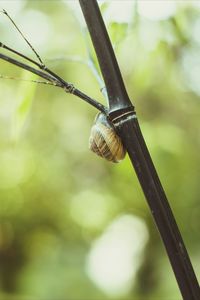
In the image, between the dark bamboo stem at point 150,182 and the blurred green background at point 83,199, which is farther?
the blurred green background at point 83,199

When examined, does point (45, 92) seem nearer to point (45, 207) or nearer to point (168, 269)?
point (45, 207)

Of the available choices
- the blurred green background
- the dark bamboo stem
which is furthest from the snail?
the blurred green background

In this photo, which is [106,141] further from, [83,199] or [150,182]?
[83,199]

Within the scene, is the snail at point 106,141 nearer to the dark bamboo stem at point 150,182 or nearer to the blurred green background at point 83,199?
the dark bamboo stem at point 150,182

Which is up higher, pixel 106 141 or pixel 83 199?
pixel 83 199

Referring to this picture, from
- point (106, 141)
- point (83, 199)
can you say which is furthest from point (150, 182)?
point (83, 199)

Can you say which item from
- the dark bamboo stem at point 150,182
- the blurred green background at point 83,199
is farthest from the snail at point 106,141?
the blurred green background at point 83,199

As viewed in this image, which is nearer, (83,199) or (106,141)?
(106,141)

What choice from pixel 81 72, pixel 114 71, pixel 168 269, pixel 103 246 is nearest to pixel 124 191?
pixel 103 246

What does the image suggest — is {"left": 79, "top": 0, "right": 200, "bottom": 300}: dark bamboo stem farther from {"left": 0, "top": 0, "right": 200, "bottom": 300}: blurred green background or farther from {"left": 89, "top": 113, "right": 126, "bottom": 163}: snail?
{"left": 0, "top": 0, "right": 200, "bottom": 300}: blurred green background
